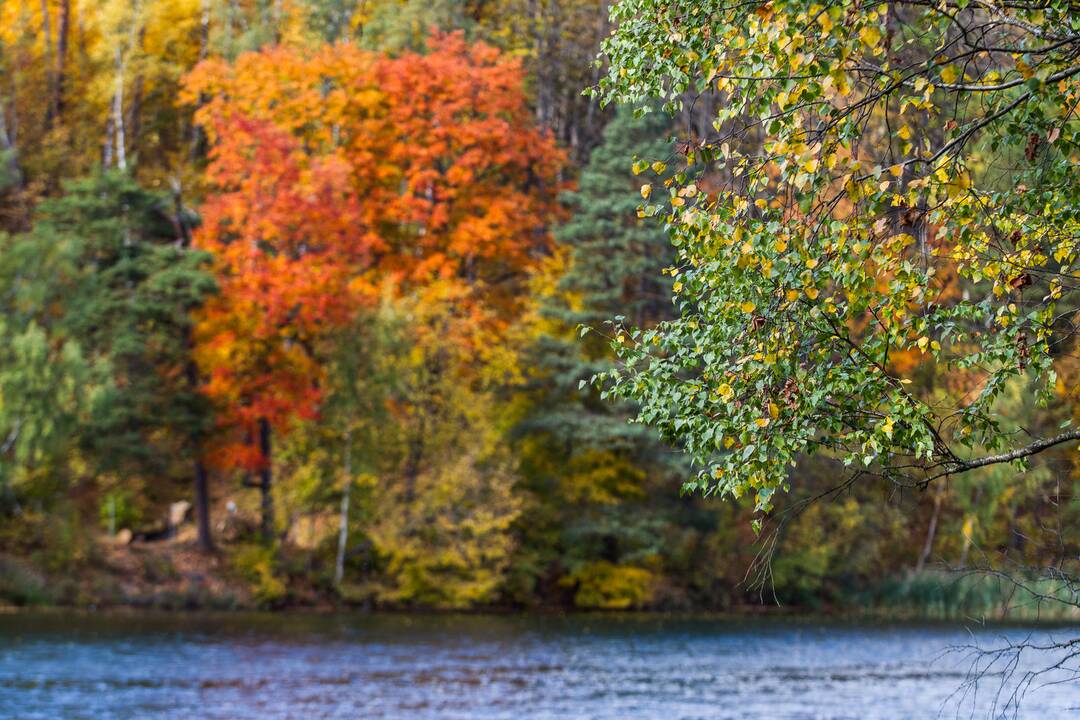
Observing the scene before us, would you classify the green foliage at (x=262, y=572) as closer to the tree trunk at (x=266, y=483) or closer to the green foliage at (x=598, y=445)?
the tree trunk at (x=266, y=483)

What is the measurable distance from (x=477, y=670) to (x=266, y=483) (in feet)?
50.6

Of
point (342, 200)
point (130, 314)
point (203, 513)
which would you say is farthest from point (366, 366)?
point (130, 314)

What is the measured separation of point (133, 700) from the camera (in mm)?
21734

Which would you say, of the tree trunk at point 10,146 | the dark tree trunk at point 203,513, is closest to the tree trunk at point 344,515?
the dark tree trunk at point 203,513

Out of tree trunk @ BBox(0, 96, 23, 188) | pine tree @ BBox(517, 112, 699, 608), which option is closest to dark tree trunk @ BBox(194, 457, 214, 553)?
pine tree @ BBox(517, 112, 699, 608)

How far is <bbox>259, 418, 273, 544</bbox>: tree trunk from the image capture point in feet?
130

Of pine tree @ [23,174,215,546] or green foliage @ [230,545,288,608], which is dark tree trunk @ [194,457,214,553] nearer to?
pine tree @ [23,174,215,546]

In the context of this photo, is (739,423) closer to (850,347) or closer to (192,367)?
(850,347)

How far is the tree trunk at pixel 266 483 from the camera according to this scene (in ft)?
130

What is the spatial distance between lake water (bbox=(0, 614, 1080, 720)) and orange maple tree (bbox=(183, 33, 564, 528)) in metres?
7.39

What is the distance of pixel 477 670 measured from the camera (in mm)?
26438

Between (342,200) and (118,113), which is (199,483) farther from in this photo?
(118,113)

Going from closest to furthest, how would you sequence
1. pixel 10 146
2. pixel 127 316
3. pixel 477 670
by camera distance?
pixel 477 670, pixel 127 316, pixel 10 146

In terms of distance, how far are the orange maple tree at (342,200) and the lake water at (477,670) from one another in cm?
739
